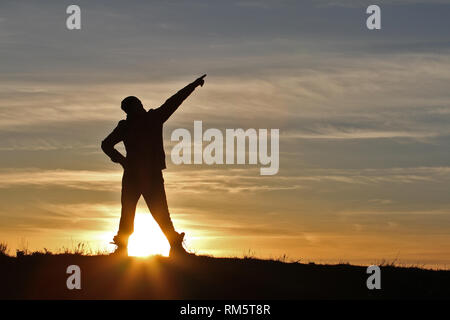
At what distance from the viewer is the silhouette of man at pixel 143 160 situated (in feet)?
72.5

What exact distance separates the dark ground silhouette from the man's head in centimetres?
328

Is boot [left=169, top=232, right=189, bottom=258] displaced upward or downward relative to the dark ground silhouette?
upward

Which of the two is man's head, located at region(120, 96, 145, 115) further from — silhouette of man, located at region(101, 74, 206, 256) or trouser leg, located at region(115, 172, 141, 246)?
trouser leg, located at region(115, 172, 141, 246)

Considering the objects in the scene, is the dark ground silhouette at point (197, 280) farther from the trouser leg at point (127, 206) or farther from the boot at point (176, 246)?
the trouser leg at point (127, 206)

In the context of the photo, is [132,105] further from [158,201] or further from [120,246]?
[120,246]

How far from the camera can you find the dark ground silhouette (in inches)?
765

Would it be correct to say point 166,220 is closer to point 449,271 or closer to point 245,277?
point 245,277

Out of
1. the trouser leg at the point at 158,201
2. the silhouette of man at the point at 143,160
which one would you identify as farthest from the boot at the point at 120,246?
the trouser leg at the point at 158,201

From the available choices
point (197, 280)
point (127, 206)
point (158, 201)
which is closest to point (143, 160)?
point (158, 201)

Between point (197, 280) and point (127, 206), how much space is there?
9.89ft

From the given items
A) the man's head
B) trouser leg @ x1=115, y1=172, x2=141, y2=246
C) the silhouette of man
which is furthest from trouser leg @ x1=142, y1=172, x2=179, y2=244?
the man's head

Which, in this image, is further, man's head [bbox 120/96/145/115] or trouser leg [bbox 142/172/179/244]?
trouser leg [bbox 142/172/179/244]

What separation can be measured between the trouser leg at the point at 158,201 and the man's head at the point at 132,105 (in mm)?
1487
